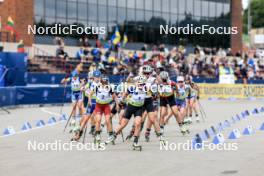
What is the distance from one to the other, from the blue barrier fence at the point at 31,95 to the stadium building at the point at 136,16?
7223 mm

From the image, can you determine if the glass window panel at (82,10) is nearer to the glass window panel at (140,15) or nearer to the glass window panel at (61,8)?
the glass window panel at (61,8)

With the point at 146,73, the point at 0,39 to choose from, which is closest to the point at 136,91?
the point at 146,73

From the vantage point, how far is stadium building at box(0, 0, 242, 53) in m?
40.8

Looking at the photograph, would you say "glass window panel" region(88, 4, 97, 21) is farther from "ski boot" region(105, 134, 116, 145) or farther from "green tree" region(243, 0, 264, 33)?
"green tree" region(243, 0, 264, 33)

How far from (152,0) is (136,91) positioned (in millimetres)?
39119

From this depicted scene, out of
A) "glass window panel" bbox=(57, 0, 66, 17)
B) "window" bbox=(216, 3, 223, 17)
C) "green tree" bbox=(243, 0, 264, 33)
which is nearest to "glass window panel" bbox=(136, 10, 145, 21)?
"glass window panel" bbox=(57, 0, 66, 17)

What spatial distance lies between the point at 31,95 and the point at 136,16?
21261mm

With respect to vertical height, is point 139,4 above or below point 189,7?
below

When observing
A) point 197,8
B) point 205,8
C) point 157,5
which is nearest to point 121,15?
point 157,5

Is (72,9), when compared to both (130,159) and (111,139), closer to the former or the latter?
(111,139)

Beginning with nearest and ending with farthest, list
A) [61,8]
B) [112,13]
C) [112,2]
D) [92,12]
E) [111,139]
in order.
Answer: [111,139] < [61,8] < [92,12] < [112,13] < [112,2]

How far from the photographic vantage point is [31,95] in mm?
31312

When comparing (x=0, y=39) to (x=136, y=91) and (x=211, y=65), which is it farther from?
(x=136, y=91)

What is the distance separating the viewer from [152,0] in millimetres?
52500
